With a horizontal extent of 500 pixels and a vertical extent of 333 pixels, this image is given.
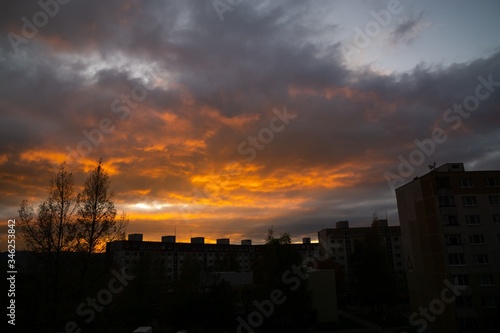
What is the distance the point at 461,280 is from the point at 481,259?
3948 mm

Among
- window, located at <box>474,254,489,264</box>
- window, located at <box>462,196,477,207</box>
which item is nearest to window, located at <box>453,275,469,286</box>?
window, located at <box>474,254,489,264</box>

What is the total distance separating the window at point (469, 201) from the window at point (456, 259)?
22.3ft

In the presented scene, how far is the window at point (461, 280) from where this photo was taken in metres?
39.5

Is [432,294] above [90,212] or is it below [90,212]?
below

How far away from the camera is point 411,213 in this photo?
154ft

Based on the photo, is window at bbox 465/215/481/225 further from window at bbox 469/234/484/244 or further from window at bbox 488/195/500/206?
window at bbox 488/195/500/206

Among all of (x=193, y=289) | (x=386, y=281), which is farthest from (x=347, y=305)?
(x=193, y=289)

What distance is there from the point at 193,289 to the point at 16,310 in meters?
30.8

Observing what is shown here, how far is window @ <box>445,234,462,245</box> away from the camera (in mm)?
41062

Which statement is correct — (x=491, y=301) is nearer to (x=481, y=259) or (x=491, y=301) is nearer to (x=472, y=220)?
(x=481, y=259)

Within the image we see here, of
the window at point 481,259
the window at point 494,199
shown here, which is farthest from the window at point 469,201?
the window at point 481,259

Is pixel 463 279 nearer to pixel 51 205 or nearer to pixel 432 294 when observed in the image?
pixel 432 294

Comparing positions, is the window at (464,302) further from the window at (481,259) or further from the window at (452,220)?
the window at (452,220)

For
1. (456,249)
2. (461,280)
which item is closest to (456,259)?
(456,249)
